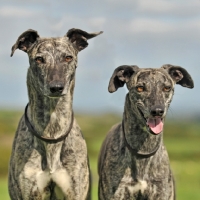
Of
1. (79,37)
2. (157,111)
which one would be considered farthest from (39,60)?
(157,111)

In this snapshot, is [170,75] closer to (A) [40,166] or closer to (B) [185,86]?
(B) [185,86]

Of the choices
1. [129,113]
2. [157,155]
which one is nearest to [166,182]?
[157,155]

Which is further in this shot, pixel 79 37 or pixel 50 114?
pixel 79 37

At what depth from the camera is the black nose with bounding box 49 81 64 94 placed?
22.5 ft

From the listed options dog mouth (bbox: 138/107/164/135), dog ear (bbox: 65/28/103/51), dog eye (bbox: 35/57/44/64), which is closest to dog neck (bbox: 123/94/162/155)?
dog mouth (bbox: 138/107/164/135)

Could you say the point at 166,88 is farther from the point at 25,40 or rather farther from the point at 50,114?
the point at 25,40

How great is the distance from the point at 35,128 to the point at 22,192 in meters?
0.78

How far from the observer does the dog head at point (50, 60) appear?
22.8ft

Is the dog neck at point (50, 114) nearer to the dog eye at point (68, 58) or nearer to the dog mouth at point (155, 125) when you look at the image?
the dog eye at point (68, 58)

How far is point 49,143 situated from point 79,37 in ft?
4.70

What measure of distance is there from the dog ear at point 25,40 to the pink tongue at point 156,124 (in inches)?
69.7

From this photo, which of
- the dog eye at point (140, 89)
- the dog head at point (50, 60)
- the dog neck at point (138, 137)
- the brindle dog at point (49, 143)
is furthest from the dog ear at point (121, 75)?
the brindle dog at point (49, 143)

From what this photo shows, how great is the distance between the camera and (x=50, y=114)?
739 centimetres

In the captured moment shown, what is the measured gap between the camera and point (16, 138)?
7609 mm
